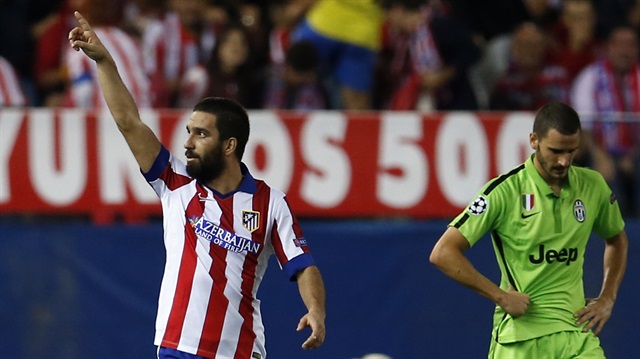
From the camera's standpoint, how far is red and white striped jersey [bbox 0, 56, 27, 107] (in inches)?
397

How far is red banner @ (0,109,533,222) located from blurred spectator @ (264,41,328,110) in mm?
1114

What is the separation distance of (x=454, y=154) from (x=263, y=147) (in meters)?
1.41

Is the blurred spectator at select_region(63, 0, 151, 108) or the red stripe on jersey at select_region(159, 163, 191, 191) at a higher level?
the blurred spectator at select_region(63, 0, 151, 108)

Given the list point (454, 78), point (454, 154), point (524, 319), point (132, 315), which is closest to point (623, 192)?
point (454, 154)

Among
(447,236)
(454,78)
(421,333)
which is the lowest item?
(421,333)

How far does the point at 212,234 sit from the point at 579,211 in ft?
6.46

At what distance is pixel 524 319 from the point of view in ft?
21.4

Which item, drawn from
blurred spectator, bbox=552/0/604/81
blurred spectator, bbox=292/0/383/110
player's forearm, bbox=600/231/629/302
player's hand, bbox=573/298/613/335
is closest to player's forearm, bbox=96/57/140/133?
player's hand, bbox=573/298/613/335

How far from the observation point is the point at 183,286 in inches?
237

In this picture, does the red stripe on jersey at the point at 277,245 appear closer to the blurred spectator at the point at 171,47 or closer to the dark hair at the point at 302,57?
the dark hair at the point at 302,57

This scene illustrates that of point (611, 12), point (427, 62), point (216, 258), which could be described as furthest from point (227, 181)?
point (611, 12)

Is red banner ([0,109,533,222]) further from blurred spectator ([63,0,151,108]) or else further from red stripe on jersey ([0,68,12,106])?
red stripe on jersey ([0,68,12,106])

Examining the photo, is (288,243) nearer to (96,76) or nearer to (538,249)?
(538,249)

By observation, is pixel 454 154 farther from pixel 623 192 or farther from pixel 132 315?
pixel 132 315
